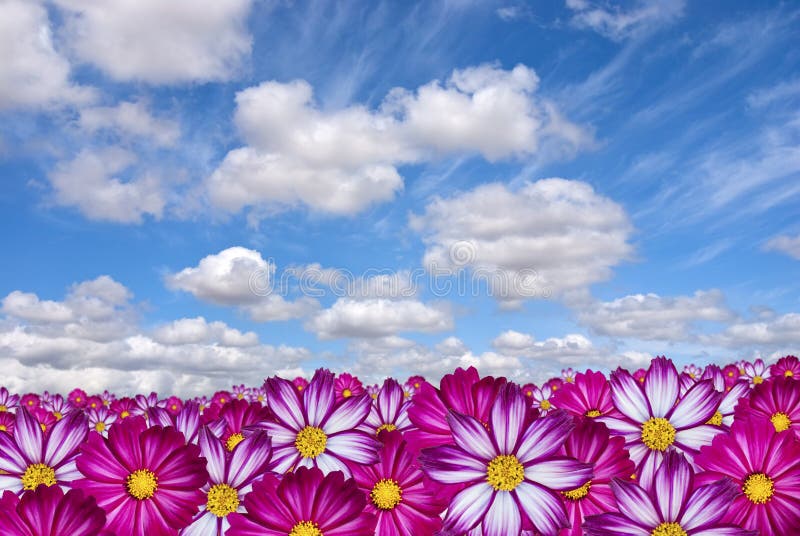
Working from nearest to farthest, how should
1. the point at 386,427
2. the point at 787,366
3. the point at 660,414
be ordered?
the point at 660,414
the point at 386,427
the point at 787,366

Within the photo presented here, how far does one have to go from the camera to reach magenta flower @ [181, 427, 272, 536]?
1.76 meters

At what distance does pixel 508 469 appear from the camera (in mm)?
1608

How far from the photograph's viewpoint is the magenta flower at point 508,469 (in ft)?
5.07

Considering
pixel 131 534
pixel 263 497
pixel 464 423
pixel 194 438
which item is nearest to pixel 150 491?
pixel 131 534

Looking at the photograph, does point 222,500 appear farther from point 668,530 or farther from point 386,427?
point 668,530

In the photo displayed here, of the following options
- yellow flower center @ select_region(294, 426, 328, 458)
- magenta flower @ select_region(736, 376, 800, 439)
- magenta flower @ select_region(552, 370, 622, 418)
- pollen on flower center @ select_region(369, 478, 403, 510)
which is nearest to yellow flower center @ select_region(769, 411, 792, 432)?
magenta flower @ select_region(736, 376, 800, 439)

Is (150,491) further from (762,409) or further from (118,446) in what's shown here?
(762,409)

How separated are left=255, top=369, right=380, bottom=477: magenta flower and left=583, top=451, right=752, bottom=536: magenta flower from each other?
2.34 feet

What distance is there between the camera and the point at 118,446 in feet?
5.74

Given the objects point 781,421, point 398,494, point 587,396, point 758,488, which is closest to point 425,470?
point 398,494

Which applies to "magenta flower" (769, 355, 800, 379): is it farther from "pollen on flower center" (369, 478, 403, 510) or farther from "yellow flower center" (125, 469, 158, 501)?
"yellow flower center" (125, 469, 158, 501)

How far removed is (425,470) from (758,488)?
3.33 ft

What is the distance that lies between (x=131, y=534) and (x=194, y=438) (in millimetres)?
615

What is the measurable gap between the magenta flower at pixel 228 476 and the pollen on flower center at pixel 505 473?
59cm
